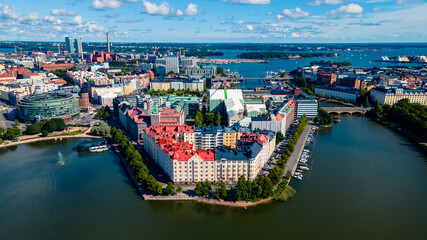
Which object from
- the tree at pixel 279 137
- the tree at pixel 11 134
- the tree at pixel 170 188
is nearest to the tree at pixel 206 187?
the tree at pixel 170 188

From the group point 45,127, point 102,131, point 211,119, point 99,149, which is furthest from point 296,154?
point 45,127

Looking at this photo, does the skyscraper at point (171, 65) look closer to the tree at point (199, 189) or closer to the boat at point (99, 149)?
the boat at point (99, 149)

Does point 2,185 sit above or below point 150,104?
below

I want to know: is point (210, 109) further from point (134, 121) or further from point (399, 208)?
point (399, 208)

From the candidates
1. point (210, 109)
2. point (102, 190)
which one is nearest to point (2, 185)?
point (102, 190)

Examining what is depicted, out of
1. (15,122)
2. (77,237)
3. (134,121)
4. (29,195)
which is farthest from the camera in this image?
(15,122)

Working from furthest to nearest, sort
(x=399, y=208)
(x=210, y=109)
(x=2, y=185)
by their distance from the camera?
(x=210, y=109) < (x=2, y=185) < (x=399, y=208)
